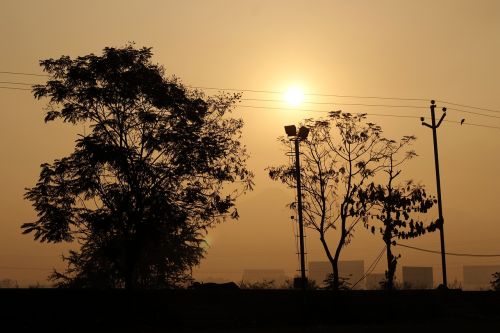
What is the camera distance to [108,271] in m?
46.3

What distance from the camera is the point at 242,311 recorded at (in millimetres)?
28719

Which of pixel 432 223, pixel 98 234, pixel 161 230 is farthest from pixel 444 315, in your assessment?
pixel 98 234

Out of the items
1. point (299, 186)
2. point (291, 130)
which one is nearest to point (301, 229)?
point (299, 186)

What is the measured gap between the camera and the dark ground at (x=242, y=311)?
24.4 m

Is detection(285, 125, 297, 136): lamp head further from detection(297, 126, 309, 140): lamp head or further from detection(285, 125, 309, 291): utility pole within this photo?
detection(297, 126, 309, 140): lamp head

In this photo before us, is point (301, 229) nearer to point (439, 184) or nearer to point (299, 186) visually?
point (299, 186)

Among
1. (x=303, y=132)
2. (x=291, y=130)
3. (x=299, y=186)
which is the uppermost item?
(x=303, y=132)

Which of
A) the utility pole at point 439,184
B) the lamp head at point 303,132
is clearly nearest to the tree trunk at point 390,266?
the utility pole at point 439,184

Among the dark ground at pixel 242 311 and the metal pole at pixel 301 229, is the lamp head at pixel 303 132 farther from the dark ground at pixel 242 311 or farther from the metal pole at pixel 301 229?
the dark ground at pixel 242 311

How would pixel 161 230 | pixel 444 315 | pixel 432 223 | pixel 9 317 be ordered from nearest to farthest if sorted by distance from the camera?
pixel 9 317
pixel 444 315
pixel 161 230
pixel 432 223

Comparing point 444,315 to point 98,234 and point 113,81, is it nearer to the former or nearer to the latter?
point 98,234

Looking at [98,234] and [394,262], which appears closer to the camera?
[98,234]

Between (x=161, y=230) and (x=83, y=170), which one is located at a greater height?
(x=83, y=170)

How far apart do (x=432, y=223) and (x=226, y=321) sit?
2158cm
